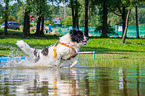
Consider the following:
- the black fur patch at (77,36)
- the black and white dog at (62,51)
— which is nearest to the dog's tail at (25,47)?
the black and white dog at (62,51)

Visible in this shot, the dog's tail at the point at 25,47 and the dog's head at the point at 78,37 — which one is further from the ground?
the dog's head at the point at 78,37

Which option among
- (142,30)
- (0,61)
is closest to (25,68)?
(0,61)

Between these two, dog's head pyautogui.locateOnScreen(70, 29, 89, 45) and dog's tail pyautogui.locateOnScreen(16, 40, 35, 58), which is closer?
dog's head pyautogui.locateOnScreen(70, 29, 89, 45)

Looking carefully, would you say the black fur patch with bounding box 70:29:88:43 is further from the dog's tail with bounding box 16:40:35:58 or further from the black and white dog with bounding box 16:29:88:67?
the dog's tail with bounding box 16:40:35:58

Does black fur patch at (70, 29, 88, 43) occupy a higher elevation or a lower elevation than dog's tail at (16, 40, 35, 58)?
higher

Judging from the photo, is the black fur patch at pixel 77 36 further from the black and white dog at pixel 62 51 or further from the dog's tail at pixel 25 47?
the dog's tail at pixel 25 47

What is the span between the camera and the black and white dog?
1245 cm

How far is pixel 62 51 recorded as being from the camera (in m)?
12.6

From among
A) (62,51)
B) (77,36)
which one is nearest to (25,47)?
(62,51)

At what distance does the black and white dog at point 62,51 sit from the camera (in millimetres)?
12445

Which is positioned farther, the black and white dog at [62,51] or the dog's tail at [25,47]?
the dog's tail at [25,47]

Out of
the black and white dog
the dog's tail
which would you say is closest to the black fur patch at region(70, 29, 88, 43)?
the black and white dog

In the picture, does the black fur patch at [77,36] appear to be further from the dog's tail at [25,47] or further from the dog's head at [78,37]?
the dog's tail at [25,47]

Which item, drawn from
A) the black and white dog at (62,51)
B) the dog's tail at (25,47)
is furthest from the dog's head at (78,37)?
the dog's tail at (25,47)
